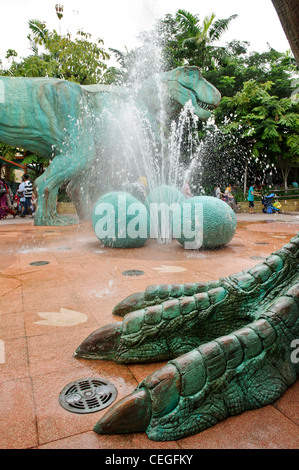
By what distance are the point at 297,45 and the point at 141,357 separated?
172 cm

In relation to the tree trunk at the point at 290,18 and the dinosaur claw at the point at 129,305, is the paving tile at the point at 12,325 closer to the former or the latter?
the dinosaur claw at the point at 129,305

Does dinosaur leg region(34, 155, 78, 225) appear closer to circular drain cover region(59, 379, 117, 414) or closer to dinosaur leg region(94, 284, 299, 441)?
circular drain cover region(59, 379, 117, 414)

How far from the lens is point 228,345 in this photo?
1.56 m

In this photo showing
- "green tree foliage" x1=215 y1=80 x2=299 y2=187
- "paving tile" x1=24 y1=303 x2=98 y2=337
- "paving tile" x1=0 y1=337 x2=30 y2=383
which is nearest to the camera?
"paving tile" x1=0 y1=337 x2=30 y2=383

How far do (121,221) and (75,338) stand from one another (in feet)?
11.2

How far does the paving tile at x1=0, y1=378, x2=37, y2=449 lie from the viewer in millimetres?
1438

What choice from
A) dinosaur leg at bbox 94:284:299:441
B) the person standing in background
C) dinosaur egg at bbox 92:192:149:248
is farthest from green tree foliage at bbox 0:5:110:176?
dinosaur leg at bbox 94:284:299:441

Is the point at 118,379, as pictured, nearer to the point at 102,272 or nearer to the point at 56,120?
the point at 102,272

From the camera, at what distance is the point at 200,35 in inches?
792

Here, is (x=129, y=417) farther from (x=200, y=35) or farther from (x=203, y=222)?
(x=200, y=35)

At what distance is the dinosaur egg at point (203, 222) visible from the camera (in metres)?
5.45

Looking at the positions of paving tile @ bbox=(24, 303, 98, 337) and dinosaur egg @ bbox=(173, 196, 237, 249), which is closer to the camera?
paving tile @ bbox=(24, 303, 98, 337)

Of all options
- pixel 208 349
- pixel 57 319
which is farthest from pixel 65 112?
pixel 208 349
